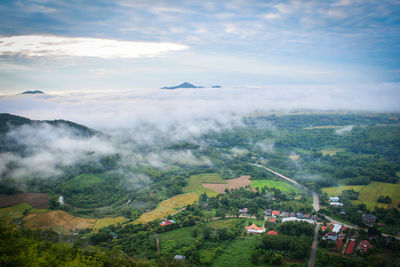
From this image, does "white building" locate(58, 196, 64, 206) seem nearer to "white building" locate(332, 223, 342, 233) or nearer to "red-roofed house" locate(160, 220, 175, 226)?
"red-roofed house" locate(160, 220, 175, 226)

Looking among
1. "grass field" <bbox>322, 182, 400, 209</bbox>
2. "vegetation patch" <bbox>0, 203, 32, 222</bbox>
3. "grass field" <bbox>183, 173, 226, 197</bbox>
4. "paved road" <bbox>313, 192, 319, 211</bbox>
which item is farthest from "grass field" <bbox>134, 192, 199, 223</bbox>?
"grass field" <bbox>322, 182, 400, 209</bbox>

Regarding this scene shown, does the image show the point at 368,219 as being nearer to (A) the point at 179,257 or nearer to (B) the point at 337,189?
(B) the point at 337,189

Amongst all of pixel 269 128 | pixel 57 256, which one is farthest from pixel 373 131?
pixel 57 256

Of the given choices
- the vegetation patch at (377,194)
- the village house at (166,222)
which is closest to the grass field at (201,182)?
the village house at (166,222)

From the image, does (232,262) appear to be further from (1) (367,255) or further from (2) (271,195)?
(2) (271,195)

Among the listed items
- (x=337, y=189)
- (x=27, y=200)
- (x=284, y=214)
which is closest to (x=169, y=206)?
(x=284, y=214)

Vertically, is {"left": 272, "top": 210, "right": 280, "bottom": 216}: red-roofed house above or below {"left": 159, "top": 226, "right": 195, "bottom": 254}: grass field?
above

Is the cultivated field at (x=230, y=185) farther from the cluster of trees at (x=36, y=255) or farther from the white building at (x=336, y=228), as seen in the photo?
the cluster of trees at (x=36, y=255)
